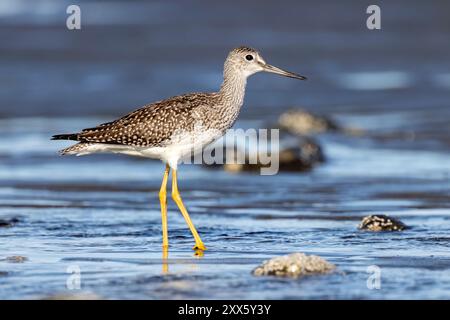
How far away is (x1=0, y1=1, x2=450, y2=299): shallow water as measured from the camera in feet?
30.3

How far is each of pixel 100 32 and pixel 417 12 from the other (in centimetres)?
906

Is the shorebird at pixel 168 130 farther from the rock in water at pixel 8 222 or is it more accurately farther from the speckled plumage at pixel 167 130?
the rock in water at pixel 8 222

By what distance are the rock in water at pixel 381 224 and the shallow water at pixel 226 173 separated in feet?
0.58

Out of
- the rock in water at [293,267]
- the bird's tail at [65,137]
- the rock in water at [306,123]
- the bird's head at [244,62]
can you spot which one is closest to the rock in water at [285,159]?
the rock in water at [306,123]

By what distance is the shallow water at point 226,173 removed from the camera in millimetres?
9234

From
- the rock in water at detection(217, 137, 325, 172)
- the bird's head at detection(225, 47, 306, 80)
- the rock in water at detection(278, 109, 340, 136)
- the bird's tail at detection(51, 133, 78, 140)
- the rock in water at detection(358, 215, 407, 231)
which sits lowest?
the rock in water at detection(358, 215, 407, 231)

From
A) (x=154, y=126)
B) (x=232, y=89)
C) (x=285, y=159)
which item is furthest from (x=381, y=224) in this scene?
(x=285, y=159)

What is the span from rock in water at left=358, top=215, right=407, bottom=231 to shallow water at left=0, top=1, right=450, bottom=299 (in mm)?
178

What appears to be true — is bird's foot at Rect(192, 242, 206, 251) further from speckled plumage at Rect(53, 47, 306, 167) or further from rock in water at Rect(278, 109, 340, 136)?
rock in water at Rect(278, 109, 340, 136)

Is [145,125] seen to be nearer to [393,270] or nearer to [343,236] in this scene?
[343,236]

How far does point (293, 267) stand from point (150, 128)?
2870mm

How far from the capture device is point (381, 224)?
1123cm

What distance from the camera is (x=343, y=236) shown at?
36.2ft

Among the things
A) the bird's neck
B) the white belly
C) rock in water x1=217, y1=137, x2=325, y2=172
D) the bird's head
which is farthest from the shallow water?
the bird's head
